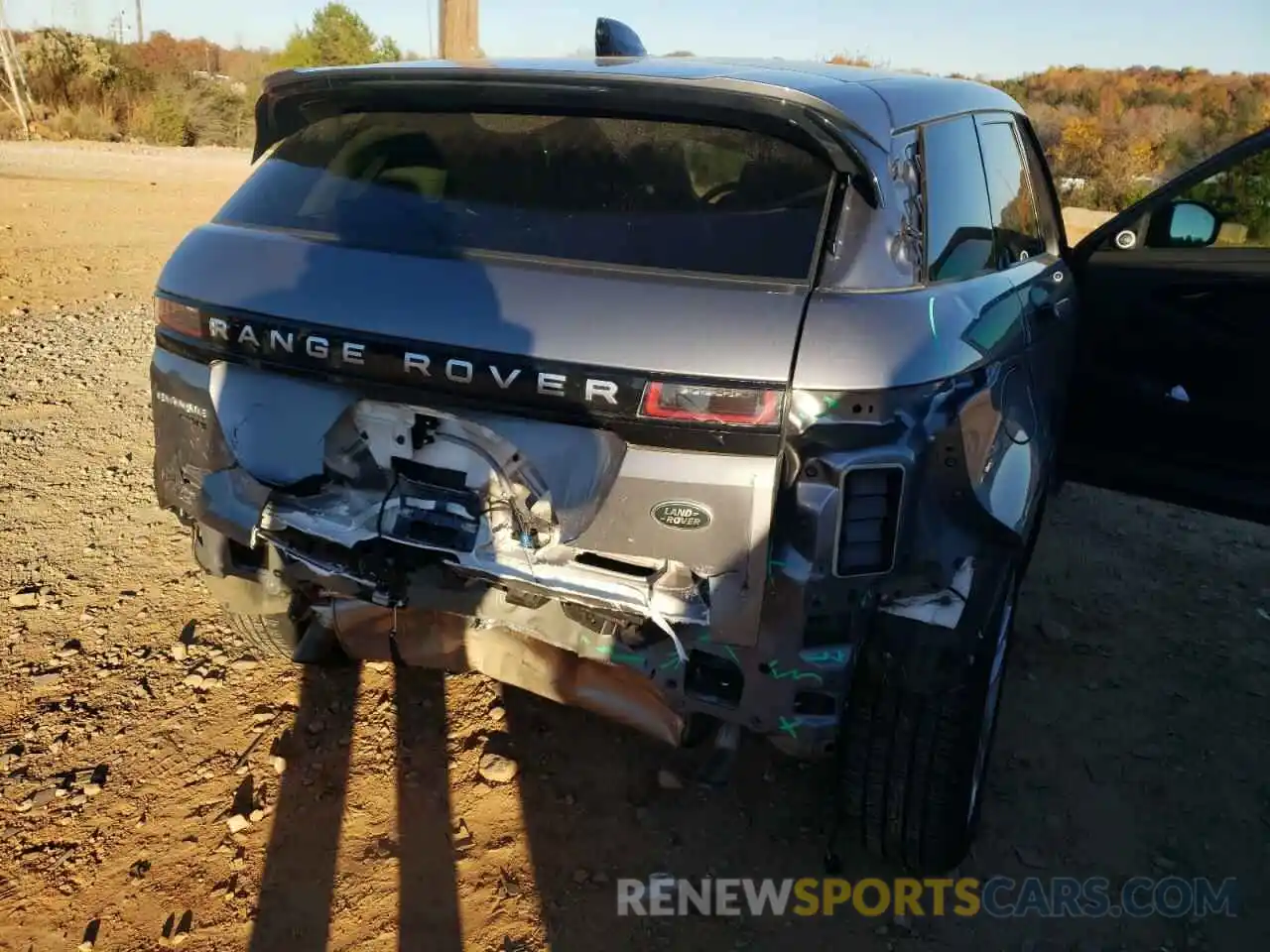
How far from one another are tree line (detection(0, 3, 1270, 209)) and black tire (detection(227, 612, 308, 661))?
545 inches

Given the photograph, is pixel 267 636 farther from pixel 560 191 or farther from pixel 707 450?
pixel 707 450

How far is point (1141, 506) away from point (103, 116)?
80.9ft

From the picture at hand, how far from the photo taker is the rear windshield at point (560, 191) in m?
2.16

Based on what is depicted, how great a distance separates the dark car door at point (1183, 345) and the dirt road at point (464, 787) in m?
0.57

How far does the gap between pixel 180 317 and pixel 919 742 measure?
2.09 m

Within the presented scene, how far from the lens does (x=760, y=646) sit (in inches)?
83.0

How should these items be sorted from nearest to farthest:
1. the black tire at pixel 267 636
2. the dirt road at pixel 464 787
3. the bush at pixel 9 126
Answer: the dirt road at pixel 464 787, the black tire at pixel 267 636, the bush at pixel 9 126

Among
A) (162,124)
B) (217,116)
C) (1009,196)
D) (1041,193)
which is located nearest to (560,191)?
(1009,196)

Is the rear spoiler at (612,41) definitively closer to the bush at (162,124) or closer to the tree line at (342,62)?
the tree line at (342,62)

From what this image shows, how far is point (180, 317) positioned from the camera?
2547 millimetres

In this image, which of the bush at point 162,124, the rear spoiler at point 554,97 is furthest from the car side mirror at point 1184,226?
the bush at point 162,124

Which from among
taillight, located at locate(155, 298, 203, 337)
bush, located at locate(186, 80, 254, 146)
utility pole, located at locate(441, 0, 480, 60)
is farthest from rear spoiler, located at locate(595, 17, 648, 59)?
bush, located at locate(186, 80, 254, 146)

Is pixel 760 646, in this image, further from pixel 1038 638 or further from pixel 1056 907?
pixel 1038 638

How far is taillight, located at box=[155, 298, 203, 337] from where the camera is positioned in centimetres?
249
